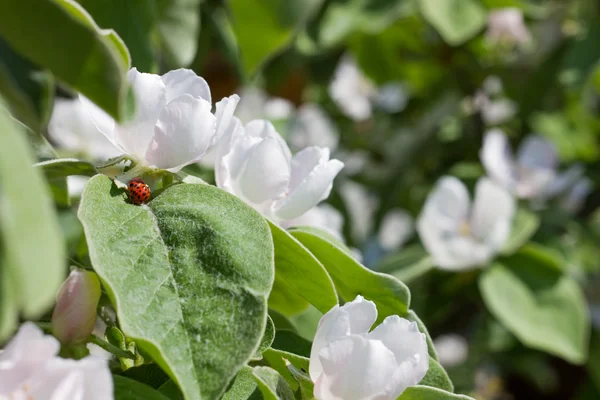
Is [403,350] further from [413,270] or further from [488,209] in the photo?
[488,209]

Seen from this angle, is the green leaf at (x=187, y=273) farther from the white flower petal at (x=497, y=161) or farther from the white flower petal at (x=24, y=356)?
the white flower petal at (x=497, y=161)

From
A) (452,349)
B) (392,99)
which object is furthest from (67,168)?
(392,99)

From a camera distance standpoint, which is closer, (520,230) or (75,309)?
(75,309)

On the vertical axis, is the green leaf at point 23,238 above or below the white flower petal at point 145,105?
above

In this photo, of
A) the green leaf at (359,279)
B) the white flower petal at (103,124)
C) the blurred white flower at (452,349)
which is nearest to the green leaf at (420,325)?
the green leaf at (359,279)

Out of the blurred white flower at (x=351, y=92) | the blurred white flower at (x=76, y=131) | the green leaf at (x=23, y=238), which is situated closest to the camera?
the green leaf at (x=23, y=238)

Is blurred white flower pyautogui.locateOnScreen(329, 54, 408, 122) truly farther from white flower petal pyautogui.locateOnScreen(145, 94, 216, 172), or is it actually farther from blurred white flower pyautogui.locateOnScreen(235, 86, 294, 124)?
white flower petal pyautogui.locateOnScreen(145, 94, 216, 172)

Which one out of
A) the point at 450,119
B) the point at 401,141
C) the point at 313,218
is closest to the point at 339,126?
the point at 401,141
